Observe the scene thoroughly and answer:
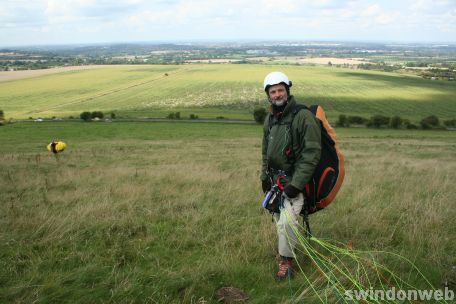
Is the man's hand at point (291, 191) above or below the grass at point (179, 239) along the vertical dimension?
above

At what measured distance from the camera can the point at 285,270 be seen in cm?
395

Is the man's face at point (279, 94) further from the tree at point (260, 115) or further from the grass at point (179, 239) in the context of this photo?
the tree at point (260, 115)

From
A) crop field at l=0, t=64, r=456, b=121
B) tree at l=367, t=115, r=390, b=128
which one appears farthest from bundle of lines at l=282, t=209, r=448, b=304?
crop field at l=0, t=64, r=456, b=121

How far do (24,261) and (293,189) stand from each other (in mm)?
3175

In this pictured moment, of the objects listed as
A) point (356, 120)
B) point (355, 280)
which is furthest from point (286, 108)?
point (356, 120)

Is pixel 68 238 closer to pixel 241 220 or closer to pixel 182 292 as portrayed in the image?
pixel 182 292

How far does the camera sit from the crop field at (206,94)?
84.6 m

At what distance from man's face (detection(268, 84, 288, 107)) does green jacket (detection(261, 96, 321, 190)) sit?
82 mm

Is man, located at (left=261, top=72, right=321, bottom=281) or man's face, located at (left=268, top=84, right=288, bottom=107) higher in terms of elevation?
man's face, located at (left=268, top=84, right=288, bottom=107)

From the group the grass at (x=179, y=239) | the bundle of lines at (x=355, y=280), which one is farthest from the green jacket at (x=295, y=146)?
the grass at (x=179, y=239)

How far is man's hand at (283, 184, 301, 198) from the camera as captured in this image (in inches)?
156

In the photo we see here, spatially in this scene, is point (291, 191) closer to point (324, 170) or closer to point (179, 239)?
point (324, 170)

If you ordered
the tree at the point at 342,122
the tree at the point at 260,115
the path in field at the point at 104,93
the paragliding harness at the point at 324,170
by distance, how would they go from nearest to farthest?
the paragliding harness at the point at 324,170, the tree at the point at 342,122, the tree at the point at 260,115, the path in field at the point at 104,93

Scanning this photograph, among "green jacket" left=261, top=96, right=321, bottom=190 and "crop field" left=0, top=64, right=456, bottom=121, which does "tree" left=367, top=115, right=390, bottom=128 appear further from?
"green jacket" left=261, top=96, right=321, bottom=190
